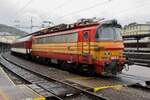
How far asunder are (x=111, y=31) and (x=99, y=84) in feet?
12.1

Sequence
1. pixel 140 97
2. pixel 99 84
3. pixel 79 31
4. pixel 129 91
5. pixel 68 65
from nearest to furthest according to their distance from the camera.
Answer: pixel 140 97
pixel 129 91
pixel 99 84
pixel 79 31
pixel 68 65

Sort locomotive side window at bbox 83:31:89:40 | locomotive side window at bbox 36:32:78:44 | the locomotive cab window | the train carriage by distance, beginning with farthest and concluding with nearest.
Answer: locomotive side window at bbox 36:32:78:44, locomotive side window at bbox 83:31:89:40, the locomotive cab window, the train carriage

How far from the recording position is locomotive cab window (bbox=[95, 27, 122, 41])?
49.9ft

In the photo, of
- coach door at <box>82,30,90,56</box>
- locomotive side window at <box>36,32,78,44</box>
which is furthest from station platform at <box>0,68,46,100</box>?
locomotive side window at <box>36,32,78,44</box>

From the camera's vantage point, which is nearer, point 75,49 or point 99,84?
point 99,84

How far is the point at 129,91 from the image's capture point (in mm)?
11508

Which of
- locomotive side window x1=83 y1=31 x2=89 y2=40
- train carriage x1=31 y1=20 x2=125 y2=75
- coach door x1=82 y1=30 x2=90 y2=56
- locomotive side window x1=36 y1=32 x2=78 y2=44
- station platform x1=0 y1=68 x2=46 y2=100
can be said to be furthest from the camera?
locomotive side window x1=36 y1=32 x2=78 y2=44

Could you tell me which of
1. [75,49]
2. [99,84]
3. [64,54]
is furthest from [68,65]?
[99,84]

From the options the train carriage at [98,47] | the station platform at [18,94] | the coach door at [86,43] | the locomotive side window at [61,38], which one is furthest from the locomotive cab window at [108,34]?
the station platform at [18,94]

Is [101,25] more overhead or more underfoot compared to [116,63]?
more overhead

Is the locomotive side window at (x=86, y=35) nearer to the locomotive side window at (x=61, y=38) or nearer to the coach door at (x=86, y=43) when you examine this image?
the coach door at (x=86, y=43)

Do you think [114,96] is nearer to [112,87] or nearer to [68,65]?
[112,87]

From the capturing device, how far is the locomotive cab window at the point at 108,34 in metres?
15.2

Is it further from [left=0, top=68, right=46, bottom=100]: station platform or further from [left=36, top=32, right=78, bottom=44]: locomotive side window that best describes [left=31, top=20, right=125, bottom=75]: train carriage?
[left=0, top=68, right=46, bottom=100]: station platform
